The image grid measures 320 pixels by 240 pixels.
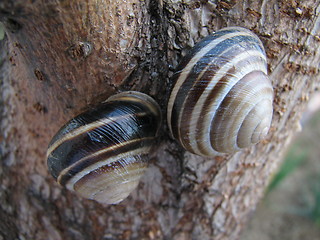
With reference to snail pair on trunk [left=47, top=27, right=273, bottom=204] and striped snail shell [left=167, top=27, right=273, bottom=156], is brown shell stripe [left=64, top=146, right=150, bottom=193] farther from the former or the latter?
striped snail shell [left=167, top=27, right=273, bottom=156]

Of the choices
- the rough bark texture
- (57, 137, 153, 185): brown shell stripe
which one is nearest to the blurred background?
the rough bark texture

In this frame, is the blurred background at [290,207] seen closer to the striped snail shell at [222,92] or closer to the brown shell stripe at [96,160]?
the striped snail shell at [222,92]

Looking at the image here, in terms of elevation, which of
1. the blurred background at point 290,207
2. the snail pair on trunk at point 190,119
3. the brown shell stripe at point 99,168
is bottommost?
the blurred background at point 290,207

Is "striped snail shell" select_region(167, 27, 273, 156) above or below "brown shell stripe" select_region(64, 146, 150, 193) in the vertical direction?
above

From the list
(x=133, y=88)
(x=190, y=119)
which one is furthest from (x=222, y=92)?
(x=133, y=88)

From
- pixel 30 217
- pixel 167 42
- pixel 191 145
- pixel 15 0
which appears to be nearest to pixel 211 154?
pixel 191 145

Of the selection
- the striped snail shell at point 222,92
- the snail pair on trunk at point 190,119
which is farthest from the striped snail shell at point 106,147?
the striped snail shell at point 222,92
